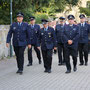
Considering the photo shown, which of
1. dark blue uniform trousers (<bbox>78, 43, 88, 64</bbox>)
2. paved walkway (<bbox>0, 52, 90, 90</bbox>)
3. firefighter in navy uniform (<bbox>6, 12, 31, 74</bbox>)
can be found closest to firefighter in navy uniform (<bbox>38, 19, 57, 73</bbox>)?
paved walkway (<bbox>0, 52, 90, 90</bbox>)

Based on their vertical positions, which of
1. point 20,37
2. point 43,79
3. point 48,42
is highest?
point 20,37

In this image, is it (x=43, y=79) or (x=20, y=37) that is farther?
(x=20, y=37)

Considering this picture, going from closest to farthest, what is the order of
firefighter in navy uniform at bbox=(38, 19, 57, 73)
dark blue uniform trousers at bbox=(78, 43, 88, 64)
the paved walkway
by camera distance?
the paved walkway < firefighter in navy uniform at bbox=(38, 19, 57, 73) < dark blue uniform trousers at bbox=(78, 43, 88, 64)

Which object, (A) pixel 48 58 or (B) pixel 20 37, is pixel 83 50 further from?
(B) pixel 20 37

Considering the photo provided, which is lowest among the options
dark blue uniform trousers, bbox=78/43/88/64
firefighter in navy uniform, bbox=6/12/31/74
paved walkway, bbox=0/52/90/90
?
paved walkway, bbox=0/52/90/90

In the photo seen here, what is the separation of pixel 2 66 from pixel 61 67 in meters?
2.36

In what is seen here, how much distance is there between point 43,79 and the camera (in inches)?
336

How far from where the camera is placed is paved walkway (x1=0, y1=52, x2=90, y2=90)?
7435 millimetres

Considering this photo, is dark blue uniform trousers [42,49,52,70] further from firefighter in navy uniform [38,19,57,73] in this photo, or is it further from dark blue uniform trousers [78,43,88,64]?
dark blue uniform trousers [78,43,88,64]

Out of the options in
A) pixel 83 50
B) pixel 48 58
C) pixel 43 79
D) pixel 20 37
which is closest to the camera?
pixel 43 79

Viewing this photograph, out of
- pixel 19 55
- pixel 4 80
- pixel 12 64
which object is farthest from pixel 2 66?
pixel 4 80

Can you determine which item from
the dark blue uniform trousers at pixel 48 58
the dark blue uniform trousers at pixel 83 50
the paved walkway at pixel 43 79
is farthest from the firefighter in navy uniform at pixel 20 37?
the dark blue uniform trousers at pixel 83 50

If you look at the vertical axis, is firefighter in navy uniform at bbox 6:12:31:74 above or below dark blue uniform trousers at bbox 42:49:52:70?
above

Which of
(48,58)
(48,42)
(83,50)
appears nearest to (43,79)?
(48,58)
